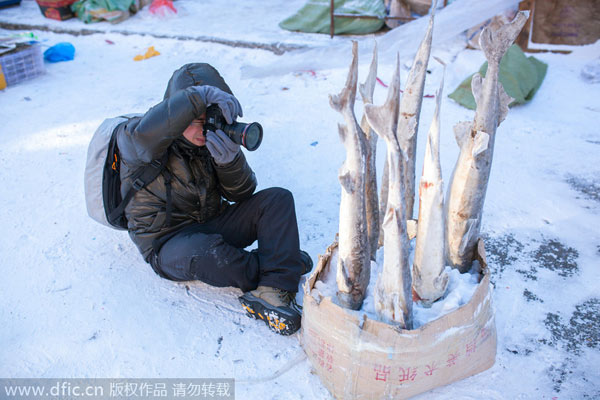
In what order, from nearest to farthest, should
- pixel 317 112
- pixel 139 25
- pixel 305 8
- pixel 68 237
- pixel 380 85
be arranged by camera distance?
1. pixel 68 237
2. pixel 317 112
3. pixel 380 85
4. pixel 305 8
5. pixel 139 25

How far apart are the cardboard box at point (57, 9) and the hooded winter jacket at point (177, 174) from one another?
14.2 feet

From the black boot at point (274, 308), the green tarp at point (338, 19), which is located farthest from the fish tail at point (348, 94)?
the green tarp at point (338, 19)

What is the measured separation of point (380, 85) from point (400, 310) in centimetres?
236

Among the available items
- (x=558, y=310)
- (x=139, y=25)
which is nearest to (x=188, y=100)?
(x=558, y=310)

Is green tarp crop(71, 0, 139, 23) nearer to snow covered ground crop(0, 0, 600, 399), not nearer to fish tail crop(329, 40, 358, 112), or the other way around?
snow covered ground crop(0, 0, 600, 399)

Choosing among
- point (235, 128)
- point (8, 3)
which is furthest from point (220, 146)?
point (8, 3)

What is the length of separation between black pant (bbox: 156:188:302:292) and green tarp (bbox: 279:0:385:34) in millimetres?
3023

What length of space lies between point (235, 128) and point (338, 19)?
320cm

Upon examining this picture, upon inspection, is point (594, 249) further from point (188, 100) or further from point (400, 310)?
point (188, 100)

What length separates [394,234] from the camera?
1257mm

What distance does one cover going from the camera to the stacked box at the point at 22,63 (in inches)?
146

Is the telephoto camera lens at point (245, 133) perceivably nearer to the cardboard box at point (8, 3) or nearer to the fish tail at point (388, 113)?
the fish tail at point (388, 113)

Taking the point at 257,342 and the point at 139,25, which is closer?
the point at 257,342

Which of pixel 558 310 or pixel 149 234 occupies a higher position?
pixel 149 234
